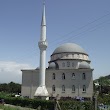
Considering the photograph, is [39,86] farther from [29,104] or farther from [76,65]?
[29,104]

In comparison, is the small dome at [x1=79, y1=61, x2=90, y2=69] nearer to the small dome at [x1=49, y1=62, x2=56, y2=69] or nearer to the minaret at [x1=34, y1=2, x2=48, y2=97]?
the small dome at [x1=49, y1=62, x2=56, y2=69]

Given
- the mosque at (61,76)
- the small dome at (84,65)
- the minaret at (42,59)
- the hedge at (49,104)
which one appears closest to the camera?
the hedge at (49,104)

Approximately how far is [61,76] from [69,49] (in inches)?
279

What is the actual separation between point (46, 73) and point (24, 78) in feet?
15.8

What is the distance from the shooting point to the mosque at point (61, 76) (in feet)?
160

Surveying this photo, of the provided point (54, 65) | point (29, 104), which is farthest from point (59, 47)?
point (29, 104)

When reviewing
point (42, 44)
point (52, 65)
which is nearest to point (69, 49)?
point (52, 65)

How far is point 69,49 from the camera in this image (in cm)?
5494

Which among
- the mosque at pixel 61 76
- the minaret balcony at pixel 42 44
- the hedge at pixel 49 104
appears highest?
the minaret balcony at pixel 42 44

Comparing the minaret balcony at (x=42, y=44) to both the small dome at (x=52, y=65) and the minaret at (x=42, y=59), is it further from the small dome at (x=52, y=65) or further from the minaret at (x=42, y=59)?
the small dome at (x=52, y=65)

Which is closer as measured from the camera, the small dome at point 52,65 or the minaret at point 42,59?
the minaret at point 42,59

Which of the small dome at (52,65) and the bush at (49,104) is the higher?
the small dome at (52,65)

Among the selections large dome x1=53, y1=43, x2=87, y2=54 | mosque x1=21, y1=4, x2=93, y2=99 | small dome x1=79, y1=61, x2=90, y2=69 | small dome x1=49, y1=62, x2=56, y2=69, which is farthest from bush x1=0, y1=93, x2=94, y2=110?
large dome x1=53, y1=43, x2=87, y2=54

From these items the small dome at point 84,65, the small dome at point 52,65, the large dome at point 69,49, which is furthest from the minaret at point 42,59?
the small dome at point 84,65
